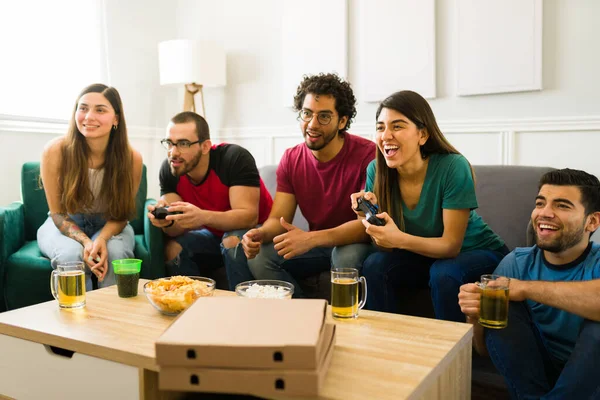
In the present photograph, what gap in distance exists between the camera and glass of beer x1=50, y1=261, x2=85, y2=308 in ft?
5.02

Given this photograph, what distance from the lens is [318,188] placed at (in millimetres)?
2336

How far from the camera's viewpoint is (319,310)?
1.11 metres

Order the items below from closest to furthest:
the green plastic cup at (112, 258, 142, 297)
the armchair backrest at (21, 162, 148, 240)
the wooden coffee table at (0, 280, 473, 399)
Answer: the wooden coffee table at (0, 280, 473, 399) < the green plastic cup at (112, 258, 142, 297) < the armchair backrest at (21, 162, 148, 240)

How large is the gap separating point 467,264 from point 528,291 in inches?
14.9

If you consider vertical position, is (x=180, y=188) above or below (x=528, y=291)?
above

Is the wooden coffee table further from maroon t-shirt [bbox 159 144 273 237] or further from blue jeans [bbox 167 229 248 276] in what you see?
maroon t-shirt [bbox 159 144 273 237]

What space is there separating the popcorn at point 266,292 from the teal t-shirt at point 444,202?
68 centimetres

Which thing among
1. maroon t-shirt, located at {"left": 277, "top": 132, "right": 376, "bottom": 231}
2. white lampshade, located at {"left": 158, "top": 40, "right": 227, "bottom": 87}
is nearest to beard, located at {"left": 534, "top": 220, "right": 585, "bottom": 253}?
maroon t-shirt, located at {"left": 277, "top": 132, "right": 376, "bottom": 231}

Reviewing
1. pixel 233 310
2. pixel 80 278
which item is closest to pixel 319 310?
pixel 233 310

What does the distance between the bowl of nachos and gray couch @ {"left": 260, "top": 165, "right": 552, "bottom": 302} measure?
2.70 feet

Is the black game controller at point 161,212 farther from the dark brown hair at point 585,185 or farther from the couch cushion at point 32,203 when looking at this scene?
the dark brown hair at point 585,185

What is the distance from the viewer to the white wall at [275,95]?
9.22ft

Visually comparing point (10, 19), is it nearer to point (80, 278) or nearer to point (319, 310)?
point (80, 278)

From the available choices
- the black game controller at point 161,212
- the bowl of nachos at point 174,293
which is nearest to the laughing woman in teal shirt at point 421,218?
the bowl of nachos at point 174,293
